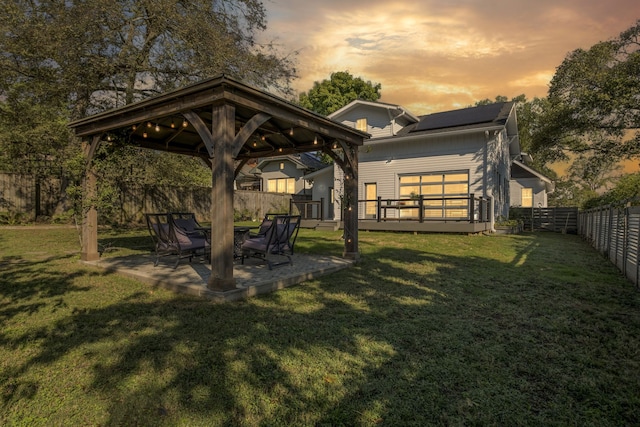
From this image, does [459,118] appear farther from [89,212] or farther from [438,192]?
[89,212]

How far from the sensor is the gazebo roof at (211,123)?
5.10 m

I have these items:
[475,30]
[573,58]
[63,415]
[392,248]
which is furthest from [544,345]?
[573,58]

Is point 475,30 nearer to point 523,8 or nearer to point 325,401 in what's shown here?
point 523,8

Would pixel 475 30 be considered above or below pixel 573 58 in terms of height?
below

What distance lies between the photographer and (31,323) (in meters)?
3.82

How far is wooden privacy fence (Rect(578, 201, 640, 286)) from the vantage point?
5.90 metres

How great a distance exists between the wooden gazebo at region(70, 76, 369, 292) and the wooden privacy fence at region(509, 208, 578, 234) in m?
16.9

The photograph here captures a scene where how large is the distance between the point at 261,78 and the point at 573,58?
16345mm

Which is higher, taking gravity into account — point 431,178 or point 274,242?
point 431,178

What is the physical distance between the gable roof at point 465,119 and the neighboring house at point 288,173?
30.4 feet

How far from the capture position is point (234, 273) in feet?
20.7

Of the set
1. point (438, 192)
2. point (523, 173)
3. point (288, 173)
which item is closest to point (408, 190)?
point (438, 192)

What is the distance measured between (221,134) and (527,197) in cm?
2649

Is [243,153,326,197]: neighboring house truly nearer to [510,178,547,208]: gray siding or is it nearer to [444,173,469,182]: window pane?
[444,173,469,182]: window pane
